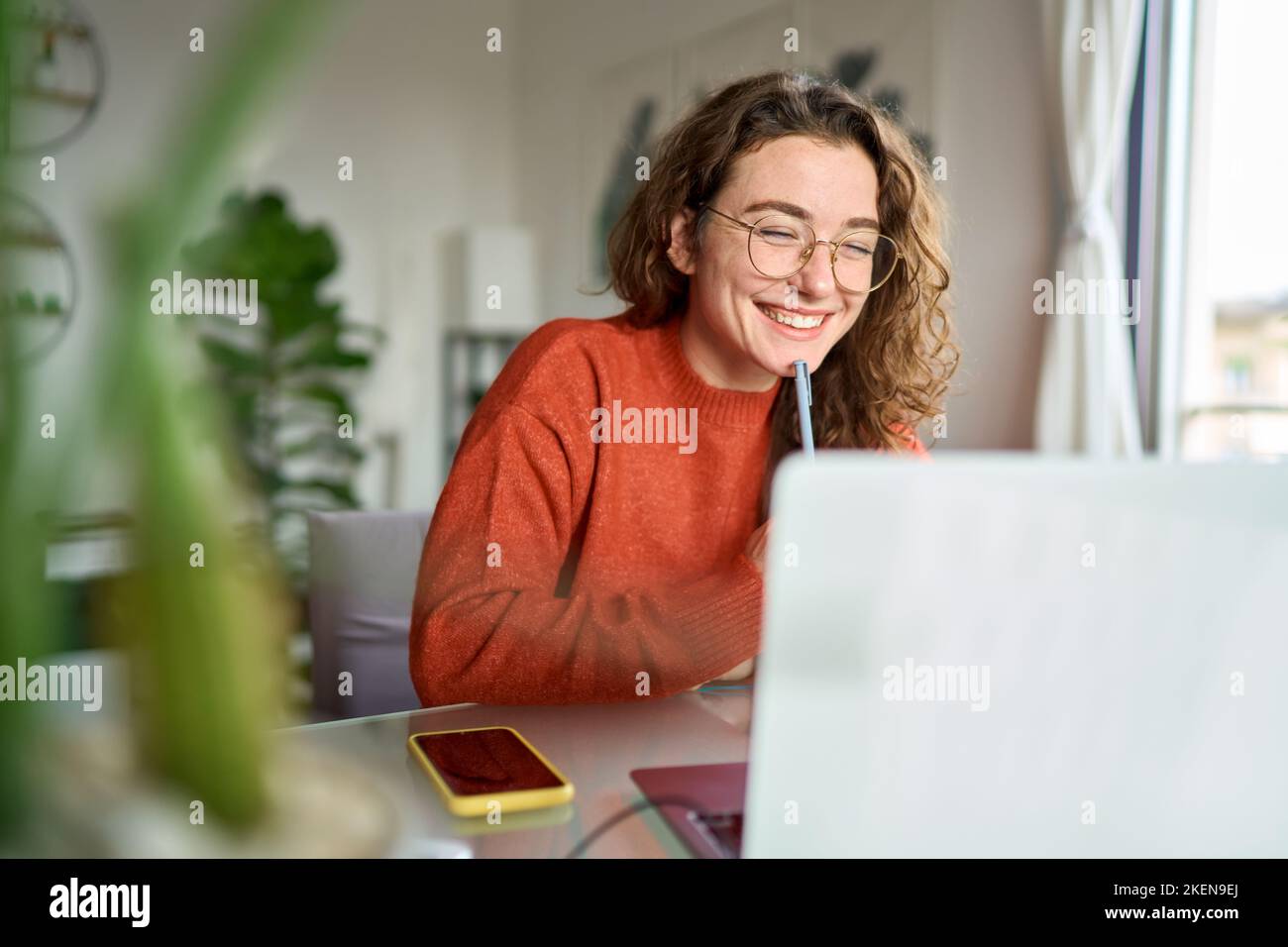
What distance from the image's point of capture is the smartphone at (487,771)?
0.60m

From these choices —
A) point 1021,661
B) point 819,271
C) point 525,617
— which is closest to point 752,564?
point 525,617

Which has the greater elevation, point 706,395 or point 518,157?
point 518,157

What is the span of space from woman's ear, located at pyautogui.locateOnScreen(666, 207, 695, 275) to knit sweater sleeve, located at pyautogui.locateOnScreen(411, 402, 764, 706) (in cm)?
28

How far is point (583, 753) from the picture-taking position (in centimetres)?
73

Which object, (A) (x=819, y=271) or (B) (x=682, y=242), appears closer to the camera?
(A) (x=819, y=271)

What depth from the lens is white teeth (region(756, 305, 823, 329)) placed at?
110 cm

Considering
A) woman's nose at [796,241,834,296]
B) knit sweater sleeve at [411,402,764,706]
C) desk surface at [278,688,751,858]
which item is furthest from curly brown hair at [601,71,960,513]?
desk surface at [278,688,751,858]

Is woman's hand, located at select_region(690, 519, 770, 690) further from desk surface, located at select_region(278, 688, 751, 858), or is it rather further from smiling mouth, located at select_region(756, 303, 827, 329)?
smiling mouth, located at select_region(756, 303, 827, 329)

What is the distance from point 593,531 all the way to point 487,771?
0.47m

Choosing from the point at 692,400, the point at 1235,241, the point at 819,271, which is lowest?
the point at 692,400

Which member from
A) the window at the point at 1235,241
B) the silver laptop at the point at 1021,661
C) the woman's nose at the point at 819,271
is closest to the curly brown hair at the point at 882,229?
the woman's nose at the point at 819,271

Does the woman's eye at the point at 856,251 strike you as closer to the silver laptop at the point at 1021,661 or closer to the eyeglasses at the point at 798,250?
the eyeglasses at the point at 798,250

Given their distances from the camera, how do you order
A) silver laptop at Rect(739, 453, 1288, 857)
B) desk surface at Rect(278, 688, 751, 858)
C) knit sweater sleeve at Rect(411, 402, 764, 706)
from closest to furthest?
silver laptop at Rect(739, 453, 1288, 857) → desk surface at Rect(278, 688, 751, 858) → knit sweater sleeve at Rect(411, 402, 764, 706)

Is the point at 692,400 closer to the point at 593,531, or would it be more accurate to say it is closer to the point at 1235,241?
the point at 593,531
